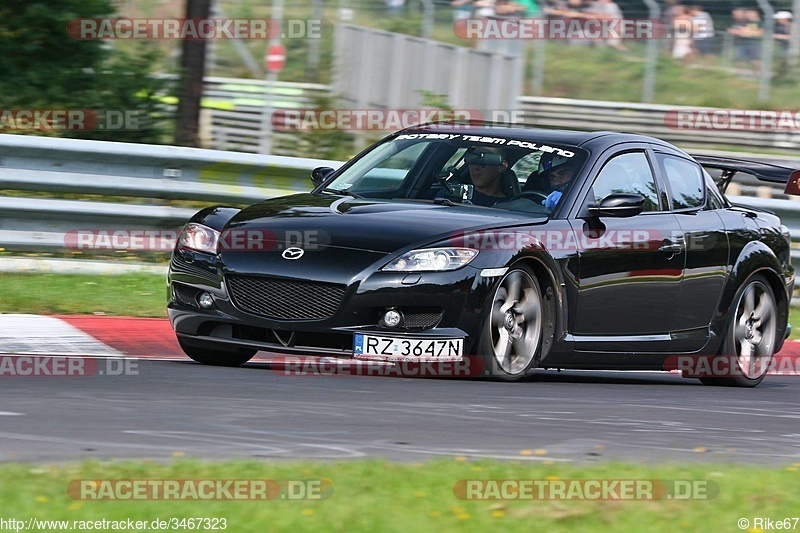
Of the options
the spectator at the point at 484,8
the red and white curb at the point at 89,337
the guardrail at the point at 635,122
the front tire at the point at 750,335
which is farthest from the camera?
the guardrail at the point at 635,122

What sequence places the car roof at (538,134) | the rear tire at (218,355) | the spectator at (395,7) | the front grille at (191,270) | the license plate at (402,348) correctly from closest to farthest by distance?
the license plate at (402,348) < the front grille at (191,270) < the rear tire at (218,355) < the car roof at (538,134) < the spectator at (395,7)

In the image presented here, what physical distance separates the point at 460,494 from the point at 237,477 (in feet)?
2.29

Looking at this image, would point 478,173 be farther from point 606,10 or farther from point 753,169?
point 606,10

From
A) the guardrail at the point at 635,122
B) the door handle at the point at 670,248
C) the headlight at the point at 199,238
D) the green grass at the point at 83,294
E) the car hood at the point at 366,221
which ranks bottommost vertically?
the guardrail at the point at 635,122

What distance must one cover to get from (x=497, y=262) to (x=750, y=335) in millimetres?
2980

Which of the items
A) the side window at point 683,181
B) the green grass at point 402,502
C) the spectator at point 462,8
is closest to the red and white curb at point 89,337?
the side window at point 683,181

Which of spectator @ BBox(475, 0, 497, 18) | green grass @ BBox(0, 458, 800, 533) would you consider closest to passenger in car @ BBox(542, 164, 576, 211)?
green grass @ BBox(0, 458, 800, 533)

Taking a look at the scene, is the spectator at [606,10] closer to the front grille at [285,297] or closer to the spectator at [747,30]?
the spectator at [747,30]

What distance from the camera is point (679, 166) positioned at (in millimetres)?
9859

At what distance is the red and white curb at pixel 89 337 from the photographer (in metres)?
8.62

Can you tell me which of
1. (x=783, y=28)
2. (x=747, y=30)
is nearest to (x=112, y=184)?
(x=747, y=30)

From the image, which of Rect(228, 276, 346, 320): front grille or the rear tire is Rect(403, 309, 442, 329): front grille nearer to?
Rect(228, 276, 346, 320): front grille

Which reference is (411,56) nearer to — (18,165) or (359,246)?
(18,165)

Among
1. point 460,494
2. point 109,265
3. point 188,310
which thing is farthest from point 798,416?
point 109,265
